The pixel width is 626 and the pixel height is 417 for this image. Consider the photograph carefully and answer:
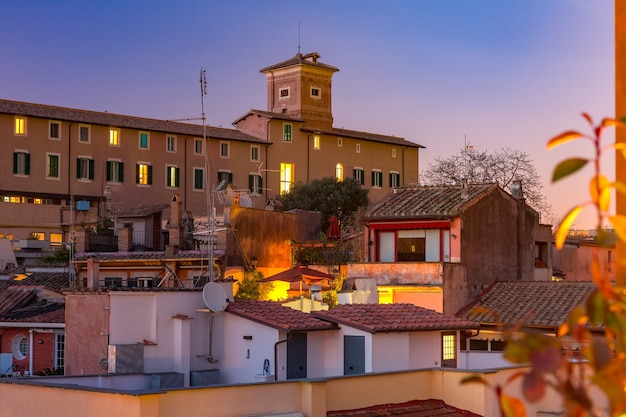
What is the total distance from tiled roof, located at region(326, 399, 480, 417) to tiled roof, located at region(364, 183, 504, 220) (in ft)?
50.9

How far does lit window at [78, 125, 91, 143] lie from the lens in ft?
200

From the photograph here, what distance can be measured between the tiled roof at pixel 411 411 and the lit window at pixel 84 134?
152 feet

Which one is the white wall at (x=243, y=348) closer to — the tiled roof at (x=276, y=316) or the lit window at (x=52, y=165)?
the tiled roof at (x=276, y=316)

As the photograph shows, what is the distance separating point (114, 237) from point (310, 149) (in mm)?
26722

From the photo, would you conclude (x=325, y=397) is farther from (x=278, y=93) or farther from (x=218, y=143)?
(x=278, y=93)

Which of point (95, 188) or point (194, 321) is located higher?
point (95, 188)

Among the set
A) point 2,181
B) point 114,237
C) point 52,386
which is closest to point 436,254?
point 114,237

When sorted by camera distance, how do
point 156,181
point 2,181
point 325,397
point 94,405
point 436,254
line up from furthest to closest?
1. point 156,181
2. point 2,181
3. point 436,254
4. point 325,397
5. point 94,405

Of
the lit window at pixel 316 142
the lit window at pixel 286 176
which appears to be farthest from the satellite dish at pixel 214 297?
the lit window at pixel 316 142

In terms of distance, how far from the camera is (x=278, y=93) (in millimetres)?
74688

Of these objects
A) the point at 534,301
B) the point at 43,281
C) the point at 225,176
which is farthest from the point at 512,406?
the point at 225,176

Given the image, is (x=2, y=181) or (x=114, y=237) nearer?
(x=114, y=237)

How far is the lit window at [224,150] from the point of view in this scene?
65.8 m

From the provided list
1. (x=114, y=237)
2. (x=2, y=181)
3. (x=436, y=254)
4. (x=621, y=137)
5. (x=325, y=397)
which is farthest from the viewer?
(x=2, y=181)
